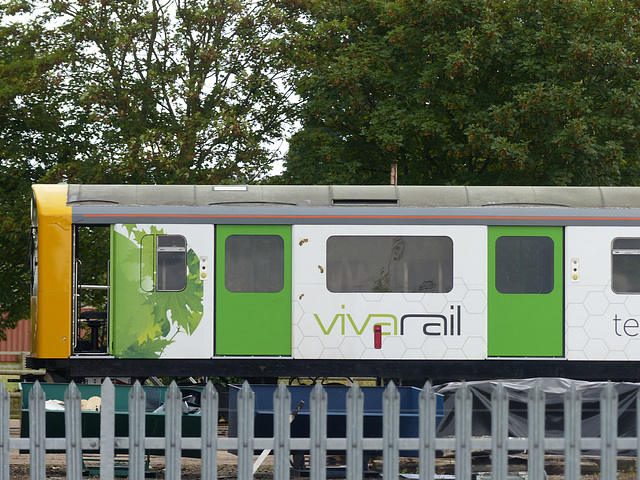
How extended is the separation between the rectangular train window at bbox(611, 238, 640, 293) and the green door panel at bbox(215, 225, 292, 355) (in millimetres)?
4471

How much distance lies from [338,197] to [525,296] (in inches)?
114

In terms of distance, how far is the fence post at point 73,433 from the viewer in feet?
20.9

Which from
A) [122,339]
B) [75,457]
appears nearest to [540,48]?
[122,339]

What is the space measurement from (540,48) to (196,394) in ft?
42.5

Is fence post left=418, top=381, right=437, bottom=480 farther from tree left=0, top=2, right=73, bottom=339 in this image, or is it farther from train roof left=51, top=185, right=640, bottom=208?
→ tree left=0, top=2, right=73, bottom=339

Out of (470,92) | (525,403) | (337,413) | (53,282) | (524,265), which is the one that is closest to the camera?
(337,413)

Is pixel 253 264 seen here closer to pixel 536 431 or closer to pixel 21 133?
pixel 536 431

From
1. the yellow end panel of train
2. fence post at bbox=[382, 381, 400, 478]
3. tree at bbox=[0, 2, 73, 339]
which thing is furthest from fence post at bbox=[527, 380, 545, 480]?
tree at bbox=[0, 2, 73, 339]

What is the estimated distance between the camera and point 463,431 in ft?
20.9

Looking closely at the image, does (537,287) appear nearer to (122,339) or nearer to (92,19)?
(122,339)

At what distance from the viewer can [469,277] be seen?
12578 millimetres

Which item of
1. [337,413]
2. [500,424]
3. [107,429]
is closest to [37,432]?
[107,429]

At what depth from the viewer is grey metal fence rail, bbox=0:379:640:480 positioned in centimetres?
636

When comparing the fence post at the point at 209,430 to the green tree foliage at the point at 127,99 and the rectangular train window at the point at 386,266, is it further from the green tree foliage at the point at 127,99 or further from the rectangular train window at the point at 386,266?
the green tree foliage at the point at 127,99
